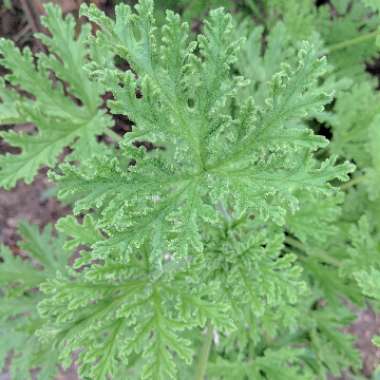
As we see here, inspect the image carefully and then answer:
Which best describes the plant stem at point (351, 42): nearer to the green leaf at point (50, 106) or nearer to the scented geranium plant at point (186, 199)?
the scented geranium plant at point (186, 199)

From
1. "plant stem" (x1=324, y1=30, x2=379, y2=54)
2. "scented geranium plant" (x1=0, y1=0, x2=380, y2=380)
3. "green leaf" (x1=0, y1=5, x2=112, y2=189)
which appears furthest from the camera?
"plant stem" (x1=324, y1=30, x2=379, y2=54)

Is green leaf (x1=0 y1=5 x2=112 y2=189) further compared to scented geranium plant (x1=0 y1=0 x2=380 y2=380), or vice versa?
green leaf (x1=0 y1=5 x2=112 y2=189)

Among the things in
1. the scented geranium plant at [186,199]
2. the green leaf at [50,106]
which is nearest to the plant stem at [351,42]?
the scented geranium plant at [186,199]

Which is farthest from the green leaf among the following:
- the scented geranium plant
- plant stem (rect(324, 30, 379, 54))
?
plant stem (rect(324, 30, 379, 54))

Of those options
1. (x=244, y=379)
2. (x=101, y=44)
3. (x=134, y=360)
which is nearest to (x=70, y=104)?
(x=101, y=44)

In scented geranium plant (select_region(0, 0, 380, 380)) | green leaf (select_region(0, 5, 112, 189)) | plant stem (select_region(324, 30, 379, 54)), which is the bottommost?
scented geranium plant (select_region(0, 0, 380, 380))

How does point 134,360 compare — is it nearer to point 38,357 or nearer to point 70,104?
point 38,357

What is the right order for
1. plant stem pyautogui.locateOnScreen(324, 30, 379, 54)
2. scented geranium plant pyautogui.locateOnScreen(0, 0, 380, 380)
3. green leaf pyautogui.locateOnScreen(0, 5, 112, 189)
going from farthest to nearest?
plant stem pyautogui.locateOnScreen(324, 30, 379, 54) → green leaf pyautogui.locateOnScreen(0, 5, 112, 189) → scented geranium plant pyautogui.locateOnScreen(0, 0, 380, 380)

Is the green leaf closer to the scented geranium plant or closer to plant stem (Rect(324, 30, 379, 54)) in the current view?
the scented geranium plant

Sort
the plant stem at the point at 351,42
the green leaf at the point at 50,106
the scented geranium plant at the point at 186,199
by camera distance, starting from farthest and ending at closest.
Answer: the plant stem at the point at 351,42 < the green leaf at the point at 50,106 < the scented geranium plant at the point at 186,199
